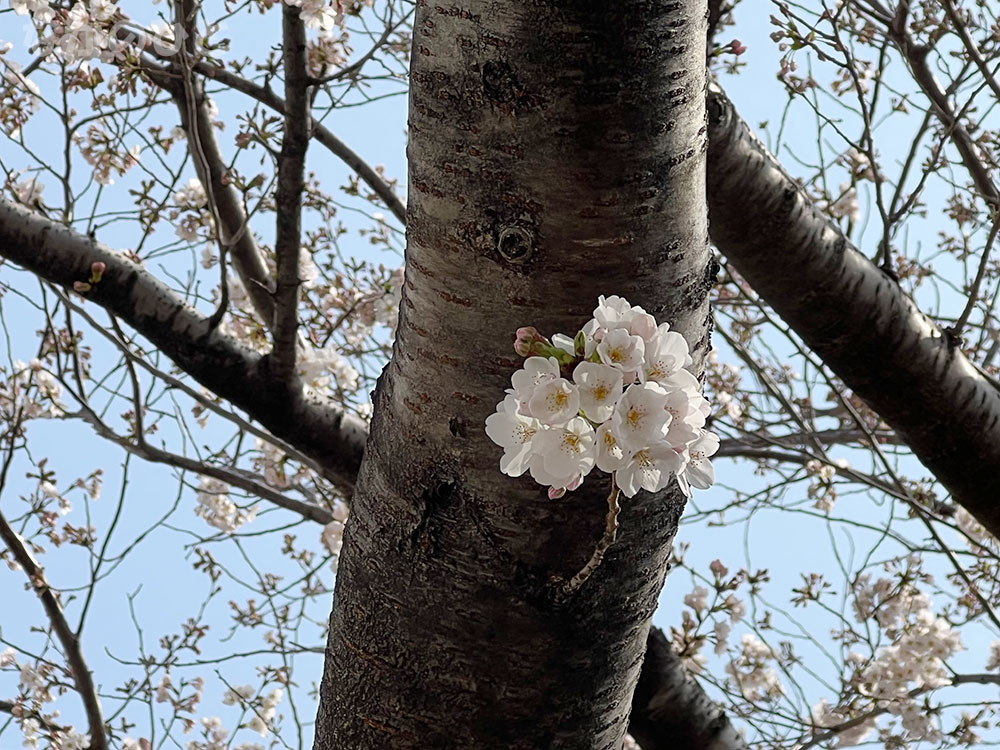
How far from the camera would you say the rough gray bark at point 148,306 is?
75.0 inches

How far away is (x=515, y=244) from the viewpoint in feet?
2.56

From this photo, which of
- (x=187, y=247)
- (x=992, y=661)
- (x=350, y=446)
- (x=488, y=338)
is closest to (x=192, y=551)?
(x=187, y=247)

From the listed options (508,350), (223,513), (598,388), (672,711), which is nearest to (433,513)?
(508,350)

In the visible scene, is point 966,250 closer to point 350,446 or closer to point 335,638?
point 350,446

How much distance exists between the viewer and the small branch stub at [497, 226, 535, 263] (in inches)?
30.6

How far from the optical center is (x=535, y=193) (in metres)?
0.76

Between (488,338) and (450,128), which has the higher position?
(450,128)

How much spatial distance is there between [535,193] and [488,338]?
0.47 ft

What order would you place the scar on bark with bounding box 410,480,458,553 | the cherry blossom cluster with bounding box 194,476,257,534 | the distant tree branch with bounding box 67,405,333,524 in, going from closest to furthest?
the scar on bark with bounding box 410,480,458,553, the distant tree branch with bounding box 67,405,333,524, the cherry blossom cluster with bounding box 194,476,257,534

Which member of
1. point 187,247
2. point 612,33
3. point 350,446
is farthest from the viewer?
point 187,247

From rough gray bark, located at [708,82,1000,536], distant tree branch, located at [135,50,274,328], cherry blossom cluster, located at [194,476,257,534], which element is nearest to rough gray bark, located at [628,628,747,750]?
rough gray bark, located at [708,82,1000,536]

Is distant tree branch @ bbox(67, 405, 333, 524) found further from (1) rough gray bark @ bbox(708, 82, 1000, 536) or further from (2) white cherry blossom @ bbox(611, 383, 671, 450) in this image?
(2) white cherry blossom @ bbox(611, 383, 671, 450)

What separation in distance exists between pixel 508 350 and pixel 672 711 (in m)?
1.33

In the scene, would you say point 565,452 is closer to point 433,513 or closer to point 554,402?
point 554,402
